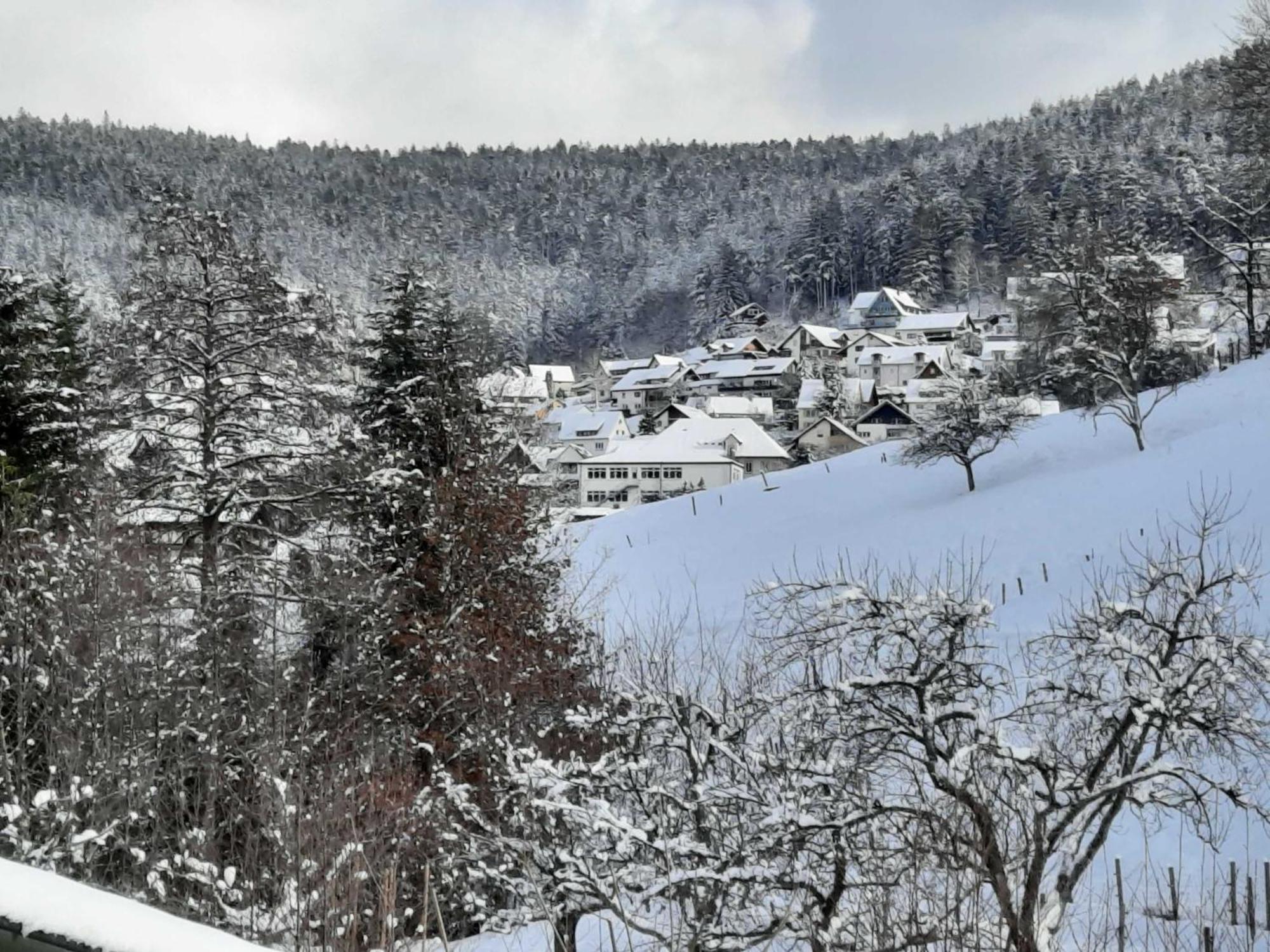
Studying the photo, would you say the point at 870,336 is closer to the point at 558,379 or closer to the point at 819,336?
the point at 819,336

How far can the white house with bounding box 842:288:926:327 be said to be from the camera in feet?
355

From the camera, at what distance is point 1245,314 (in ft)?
92.4

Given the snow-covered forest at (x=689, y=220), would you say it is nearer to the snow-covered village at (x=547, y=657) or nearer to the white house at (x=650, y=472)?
the white house at (x=650, y=472)

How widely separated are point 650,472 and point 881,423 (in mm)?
19020

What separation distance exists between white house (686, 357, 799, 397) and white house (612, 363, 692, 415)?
1.70 m

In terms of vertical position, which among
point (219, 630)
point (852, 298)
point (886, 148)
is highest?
point (886, 148)

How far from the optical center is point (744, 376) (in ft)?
327

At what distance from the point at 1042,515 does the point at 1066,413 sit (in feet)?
45.8

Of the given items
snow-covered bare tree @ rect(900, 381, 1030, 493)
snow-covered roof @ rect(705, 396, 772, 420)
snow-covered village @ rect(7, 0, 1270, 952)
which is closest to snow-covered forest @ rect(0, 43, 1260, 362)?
snow-covered roof @ rect(705, 396, 772, 420)

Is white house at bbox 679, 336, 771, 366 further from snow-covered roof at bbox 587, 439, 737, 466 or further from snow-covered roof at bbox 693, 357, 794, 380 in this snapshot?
snow-covered roof at bbox 587, 439, 737, 466

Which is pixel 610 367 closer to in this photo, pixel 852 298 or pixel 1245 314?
pixel 852 298

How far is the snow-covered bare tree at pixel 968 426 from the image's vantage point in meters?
33.9

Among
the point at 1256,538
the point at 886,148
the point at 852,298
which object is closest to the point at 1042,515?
the point at 1256,538

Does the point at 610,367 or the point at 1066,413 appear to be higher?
the point at 610,367
